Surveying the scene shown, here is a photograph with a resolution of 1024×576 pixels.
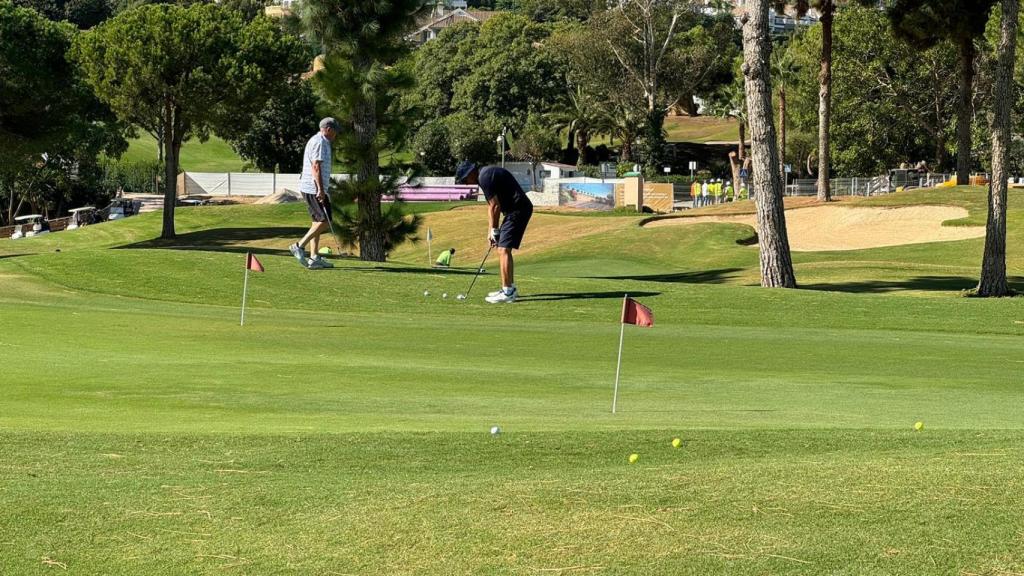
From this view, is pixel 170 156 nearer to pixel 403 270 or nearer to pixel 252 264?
pixel 403 270

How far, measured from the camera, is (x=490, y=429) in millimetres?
8719

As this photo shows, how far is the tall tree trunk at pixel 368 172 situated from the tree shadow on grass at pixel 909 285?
497 inches

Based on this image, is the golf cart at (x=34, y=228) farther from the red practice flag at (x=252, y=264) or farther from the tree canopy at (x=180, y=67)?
the red practice flag at (x=252, y=264)

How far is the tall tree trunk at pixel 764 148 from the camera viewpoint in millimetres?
26406

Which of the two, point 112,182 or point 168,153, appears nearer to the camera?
point 168,153

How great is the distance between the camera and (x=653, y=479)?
6785mm

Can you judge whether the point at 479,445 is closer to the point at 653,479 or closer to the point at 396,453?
the point at 396,453

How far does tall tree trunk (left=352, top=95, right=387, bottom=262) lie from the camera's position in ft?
118

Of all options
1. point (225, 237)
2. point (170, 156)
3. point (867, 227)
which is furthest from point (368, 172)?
point (225, 237)

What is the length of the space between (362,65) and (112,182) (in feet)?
283

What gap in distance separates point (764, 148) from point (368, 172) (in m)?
13.5

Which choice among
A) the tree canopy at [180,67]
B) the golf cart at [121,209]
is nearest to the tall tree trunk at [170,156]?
the tree canopy at [180,67]

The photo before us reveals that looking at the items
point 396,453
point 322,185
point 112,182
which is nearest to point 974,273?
point 322,185

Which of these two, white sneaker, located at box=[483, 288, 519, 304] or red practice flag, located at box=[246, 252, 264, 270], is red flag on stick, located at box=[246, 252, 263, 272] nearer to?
red practice flag, located at box=[246, 252, 264, 270]
